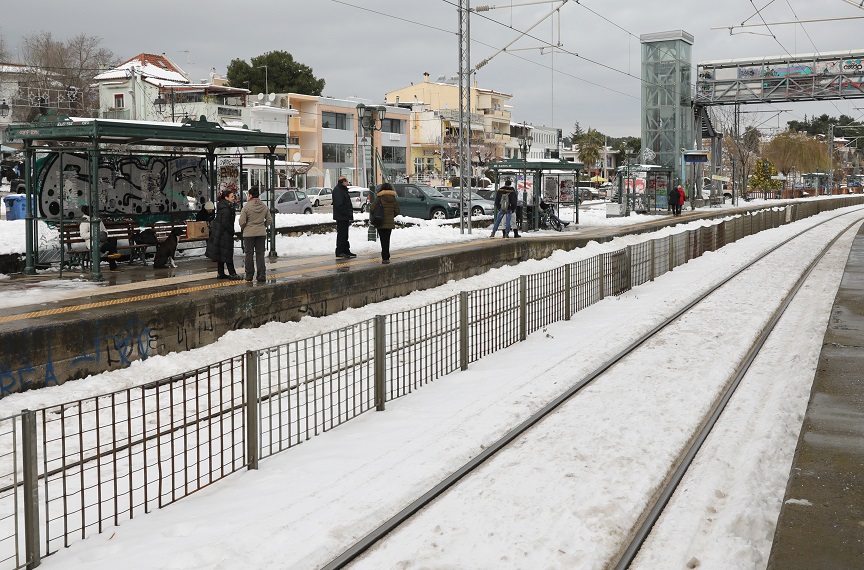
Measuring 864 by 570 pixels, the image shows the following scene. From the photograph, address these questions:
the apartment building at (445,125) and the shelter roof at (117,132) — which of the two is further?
the apartment building at (445,125)

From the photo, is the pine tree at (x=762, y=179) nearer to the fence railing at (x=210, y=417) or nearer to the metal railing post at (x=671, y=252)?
the metal railing post at (x=671, y=252)

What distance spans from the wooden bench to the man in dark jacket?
3.89 meters

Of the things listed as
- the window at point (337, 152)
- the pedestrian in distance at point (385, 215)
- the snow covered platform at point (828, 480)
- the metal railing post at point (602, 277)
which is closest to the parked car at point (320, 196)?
the window at point (337, 152)

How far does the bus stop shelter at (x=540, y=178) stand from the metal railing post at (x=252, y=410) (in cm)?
2338

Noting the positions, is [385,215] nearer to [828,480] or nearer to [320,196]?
[828,480]

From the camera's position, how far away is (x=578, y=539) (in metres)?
6.25

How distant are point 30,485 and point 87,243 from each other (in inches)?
457

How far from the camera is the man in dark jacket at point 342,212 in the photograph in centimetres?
1920

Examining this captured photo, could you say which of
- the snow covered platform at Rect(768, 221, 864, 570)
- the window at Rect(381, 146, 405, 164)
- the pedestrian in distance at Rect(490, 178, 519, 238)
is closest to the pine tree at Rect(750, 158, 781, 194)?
the window at Rect(381, 146, 405, 164)

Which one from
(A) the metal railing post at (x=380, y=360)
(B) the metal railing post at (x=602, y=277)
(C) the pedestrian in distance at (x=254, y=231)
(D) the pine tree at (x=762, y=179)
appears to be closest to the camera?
(A) the metal railing post at (x=380, y=360)

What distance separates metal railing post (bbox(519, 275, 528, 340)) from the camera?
1387 cm

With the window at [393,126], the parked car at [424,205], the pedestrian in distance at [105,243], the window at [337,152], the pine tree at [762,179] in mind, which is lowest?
the pedestrian in distance at [105,243]

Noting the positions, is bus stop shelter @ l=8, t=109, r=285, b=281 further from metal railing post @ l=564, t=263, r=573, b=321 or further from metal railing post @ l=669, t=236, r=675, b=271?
metal railing post @ l=669, t=236, r=675, b=271

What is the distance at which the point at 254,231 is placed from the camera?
15.2 m
